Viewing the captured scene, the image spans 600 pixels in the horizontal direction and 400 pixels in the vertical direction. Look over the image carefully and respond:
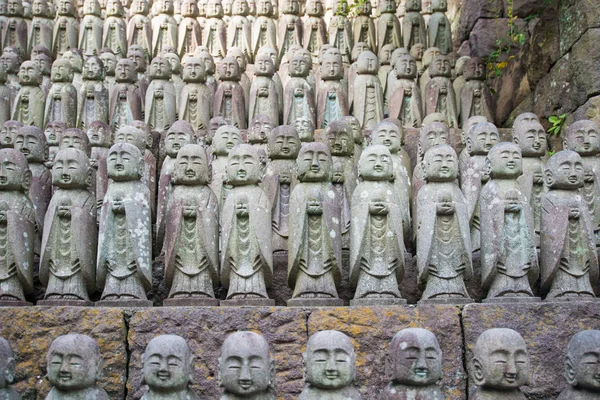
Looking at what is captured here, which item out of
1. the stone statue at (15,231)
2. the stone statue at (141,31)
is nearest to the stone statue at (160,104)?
the stone statue at (141,31)

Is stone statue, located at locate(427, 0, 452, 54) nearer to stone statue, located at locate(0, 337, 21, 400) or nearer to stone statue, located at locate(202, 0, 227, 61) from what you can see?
stone statue, located at locate(202, 0, 227, 61)

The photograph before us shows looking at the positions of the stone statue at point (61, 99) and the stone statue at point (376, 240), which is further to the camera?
the stone statue at point (61, 99)

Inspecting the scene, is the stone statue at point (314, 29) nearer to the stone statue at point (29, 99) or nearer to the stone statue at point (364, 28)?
the stone statue at point (364, 28)

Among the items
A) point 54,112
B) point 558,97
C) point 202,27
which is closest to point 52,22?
point 202,27

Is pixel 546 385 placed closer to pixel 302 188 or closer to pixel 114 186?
pixel 302 188

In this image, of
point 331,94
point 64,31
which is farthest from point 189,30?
point 331,94

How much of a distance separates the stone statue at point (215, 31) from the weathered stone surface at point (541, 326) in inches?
355

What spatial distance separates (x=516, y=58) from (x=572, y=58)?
2.19 meters

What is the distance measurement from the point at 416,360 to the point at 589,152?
3.22 meters

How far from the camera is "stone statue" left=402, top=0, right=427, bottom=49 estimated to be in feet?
47.0

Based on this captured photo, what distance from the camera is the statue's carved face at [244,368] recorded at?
5.93 metres

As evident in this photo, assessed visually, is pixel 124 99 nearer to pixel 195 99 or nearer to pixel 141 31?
pixel 195 99

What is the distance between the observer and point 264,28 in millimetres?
15156

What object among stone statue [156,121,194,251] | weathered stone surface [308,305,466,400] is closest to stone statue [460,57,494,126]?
stone statue [156,121,194,251]
